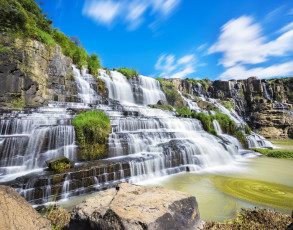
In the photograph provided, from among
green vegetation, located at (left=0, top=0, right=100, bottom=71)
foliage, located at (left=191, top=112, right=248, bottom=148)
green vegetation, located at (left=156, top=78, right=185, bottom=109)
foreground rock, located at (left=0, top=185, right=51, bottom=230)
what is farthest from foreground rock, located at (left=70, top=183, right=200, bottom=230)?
green vegetation, located at (left=156, top=78, right=185, bottom=109)

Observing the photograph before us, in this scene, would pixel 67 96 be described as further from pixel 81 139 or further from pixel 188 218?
pixel 188 218

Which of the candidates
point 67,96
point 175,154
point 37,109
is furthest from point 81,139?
point 67,96

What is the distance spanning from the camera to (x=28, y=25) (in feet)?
36.3

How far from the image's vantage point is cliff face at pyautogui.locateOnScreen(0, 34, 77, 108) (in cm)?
886

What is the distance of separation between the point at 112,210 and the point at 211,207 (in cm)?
252

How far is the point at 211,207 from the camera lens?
3283mm

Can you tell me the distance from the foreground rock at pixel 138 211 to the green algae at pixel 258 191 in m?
2.20

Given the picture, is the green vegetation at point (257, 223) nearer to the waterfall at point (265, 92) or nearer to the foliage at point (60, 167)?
the foliage at point (60, 167)

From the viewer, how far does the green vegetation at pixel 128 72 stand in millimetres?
19672

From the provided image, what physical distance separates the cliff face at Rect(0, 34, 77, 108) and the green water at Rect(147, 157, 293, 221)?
970 centimetres

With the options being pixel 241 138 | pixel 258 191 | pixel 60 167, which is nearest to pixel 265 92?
pixel 241 138

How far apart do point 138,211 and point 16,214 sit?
1.52 metres

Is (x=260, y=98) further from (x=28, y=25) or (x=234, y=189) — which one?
(x=28, y=25)

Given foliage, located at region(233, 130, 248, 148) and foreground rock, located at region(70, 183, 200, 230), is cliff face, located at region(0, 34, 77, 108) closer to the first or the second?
foreground rock, located at region(70, 183, 200, 230)
